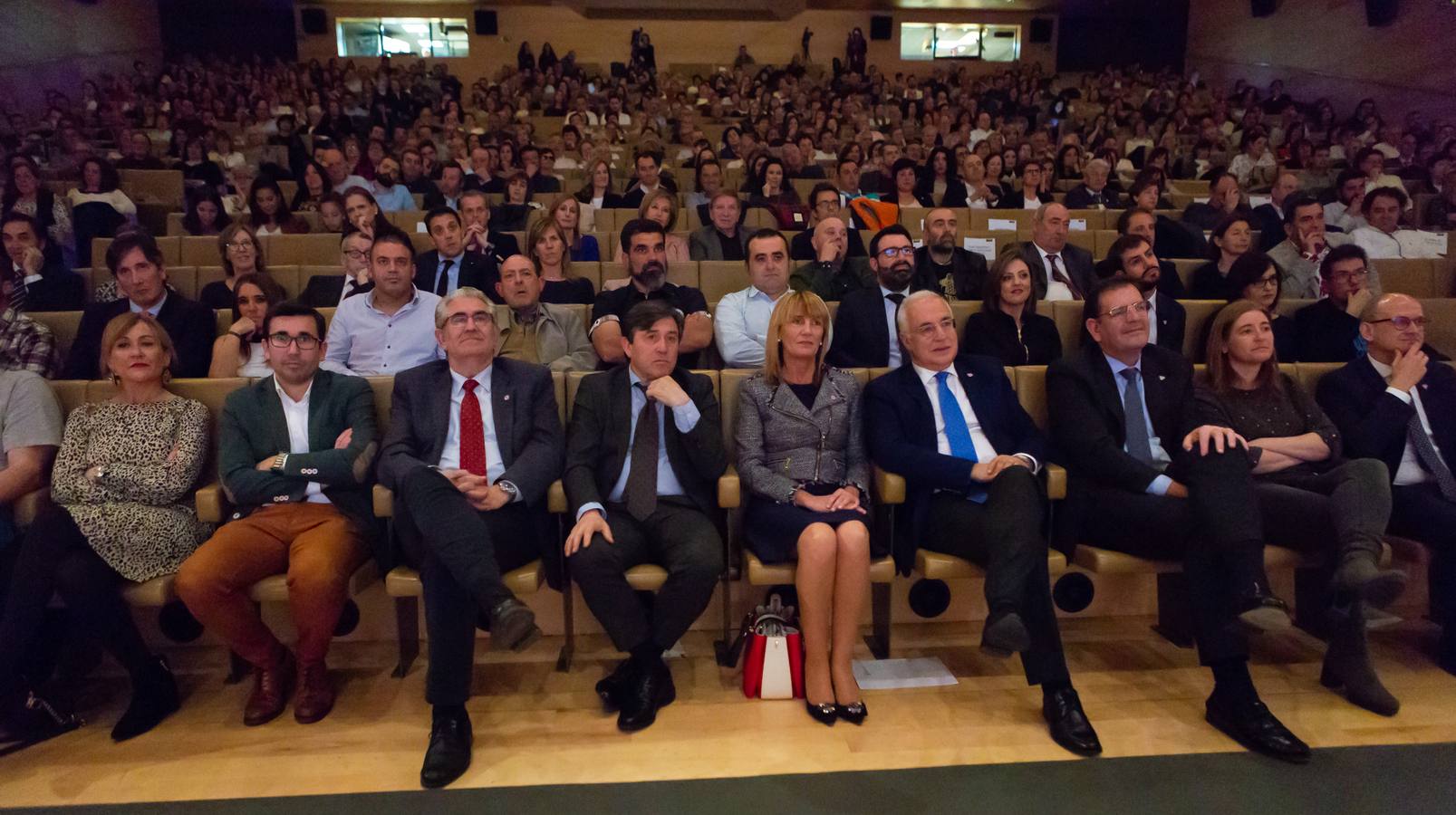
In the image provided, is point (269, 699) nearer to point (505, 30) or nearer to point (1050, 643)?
point (1050, 643)

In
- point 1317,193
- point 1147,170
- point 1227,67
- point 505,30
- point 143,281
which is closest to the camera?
point 143,281

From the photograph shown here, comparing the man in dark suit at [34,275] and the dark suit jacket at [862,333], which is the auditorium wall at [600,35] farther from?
the dark suit jacket at [862,333]

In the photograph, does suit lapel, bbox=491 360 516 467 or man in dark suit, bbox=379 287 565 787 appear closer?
man in dark suit, bbox=379 287 565 787

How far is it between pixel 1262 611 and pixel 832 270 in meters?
1.83

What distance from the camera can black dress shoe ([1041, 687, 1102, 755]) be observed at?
175 centimetres

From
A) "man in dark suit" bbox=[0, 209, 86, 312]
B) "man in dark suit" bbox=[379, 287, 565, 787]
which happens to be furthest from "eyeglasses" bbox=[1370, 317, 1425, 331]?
"man in dark suit" bbox=[0, 209, 86, 312]

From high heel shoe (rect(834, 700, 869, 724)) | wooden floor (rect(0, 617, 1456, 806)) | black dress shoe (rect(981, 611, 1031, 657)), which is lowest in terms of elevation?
wooden floor (rect(0, 617, 1456, 806))

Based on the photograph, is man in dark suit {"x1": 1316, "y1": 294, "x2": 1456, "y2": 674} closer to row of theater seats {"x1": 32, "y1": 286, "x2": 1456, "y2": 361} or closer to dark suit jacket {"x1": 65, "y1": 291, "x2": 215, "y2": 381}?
row of theater seats {"x1": 32, "y1": 286, "x2": 1456, "y2": 361}

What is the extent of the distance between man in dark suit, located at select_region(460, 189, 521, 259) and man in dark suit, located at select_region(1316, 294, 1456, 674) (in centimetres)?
293

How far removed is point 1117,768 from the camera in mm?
1690

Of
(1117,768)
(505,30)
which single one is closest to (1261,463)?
(1117,768)

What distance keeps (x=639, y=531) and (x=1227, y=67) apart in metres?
13.2

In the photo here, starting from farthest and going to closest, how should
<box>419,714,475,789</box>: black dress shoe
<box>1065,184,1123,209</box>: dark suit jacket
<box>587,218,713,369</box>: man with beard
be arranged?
<box>1065,184,1123,209</box>: dark suit jacket
<box>587,218,713,369</box>: man with beard
<box>419,714,475,789</box>: black dress shoe

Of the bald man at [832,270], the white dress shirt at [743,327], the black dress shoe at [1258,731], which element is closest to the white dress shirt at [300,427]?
the white dress shirt at [743,327]
